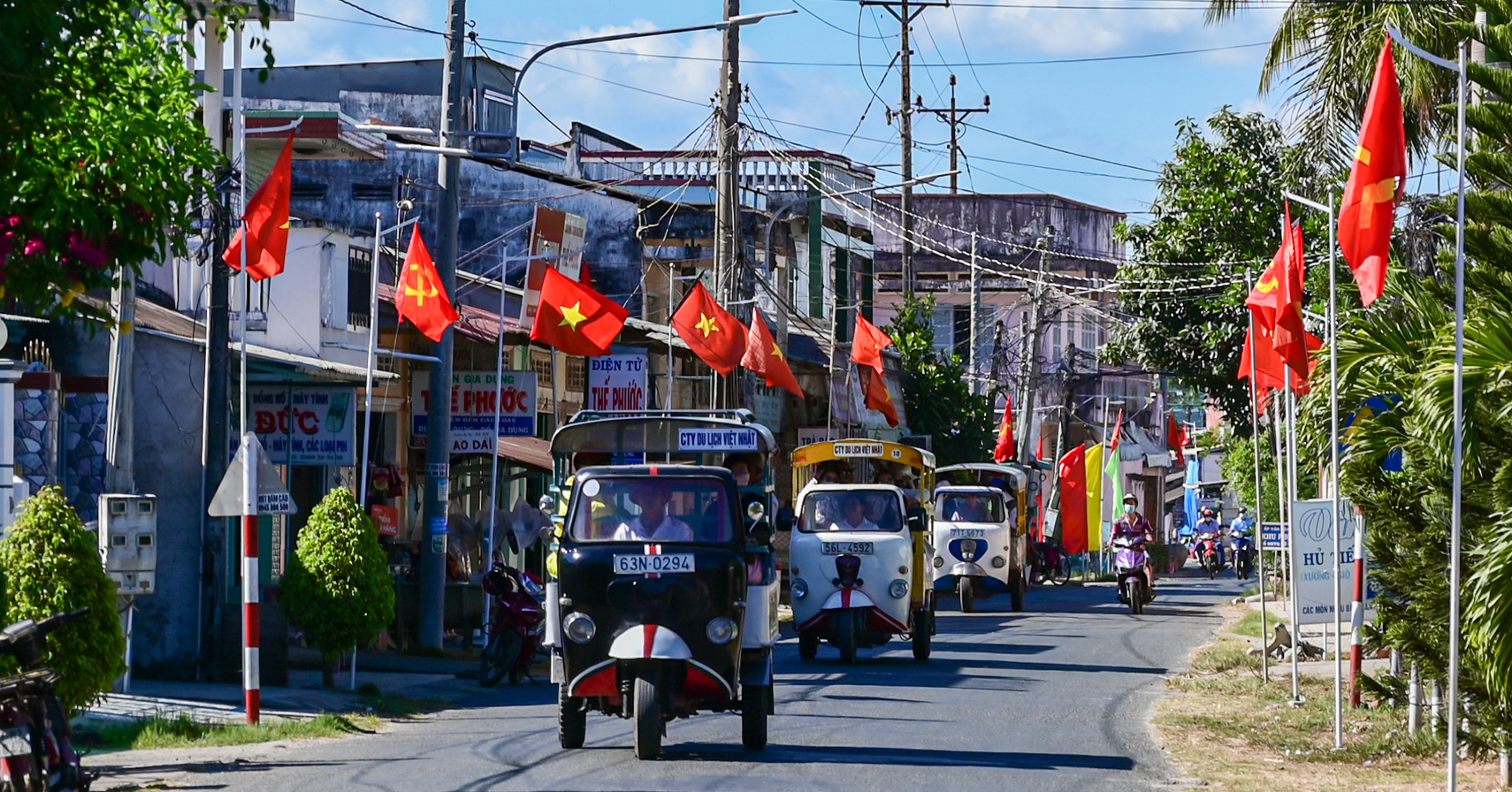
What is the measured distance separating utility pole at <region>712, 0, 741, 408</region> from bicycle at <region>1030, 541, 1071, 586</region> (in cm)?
1861

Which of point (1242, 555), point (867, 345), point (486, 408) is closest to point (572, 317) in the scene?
point (486, 408)

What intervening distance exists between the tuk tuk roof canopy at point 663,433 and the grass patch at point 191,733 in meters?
3.44

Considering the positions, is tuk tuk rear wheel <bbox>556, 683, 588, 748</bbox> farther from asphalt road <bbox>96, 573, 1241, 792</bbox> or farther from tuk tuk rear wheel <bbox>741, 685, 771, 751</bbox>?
tuk tuk rear wheel <bbox>741, 685, 771, 751</bbox>

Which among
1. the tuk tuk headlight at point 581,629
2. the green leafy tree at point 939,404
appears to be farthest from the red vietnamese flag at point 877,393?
the tuk tuk headlight at point 581,629

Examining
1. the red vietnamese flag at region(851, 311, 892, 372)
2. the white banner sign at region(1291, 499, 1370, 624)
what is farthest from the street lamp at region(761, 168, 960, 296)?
the white banner sign at region(1291, 499, 1370, 624)

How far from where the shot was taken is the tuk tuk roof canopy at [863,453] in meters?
24.4

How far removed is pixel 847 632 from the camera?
68.9 feet

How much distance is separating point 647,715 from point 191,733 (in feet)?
12.1

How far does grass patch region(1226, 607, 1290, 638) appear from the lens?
27.2 meters

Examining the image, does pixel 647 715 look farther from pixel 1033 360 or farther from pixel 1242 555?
pixel 1242 555

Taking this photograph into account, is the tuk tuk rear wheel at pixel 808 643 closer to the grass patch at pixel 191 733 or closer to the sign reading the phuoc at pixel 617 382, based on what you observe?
the grass patch at pixel 191 733

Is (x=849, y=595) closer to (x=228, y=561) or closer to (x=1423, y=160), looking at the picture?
(x=228, y=561)

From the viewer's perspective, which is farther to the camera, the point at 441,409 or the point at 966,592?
the point at 966,592

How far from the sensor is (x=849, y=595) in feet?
68.9
